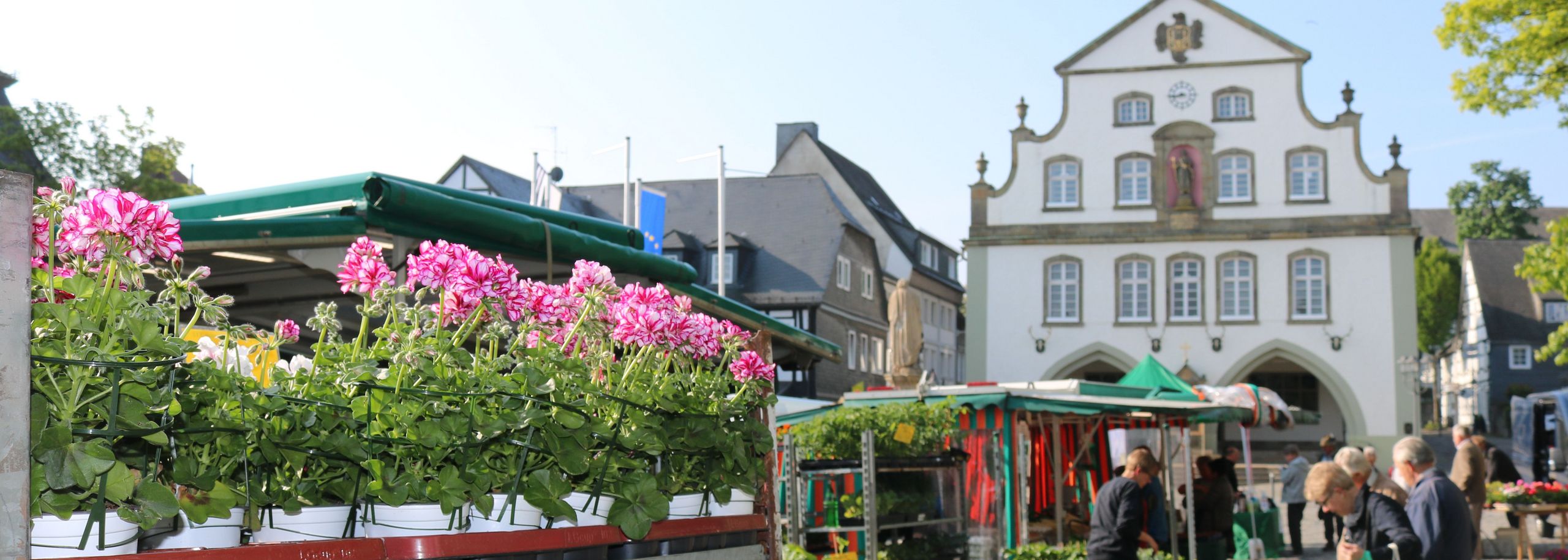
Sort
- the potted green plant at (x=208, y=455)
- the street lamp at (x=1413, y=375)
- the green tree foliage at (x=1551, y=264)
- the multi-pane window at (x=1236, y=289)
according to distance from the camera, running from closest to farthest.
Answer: the potted green plant at (x=208, y=455) → the green tree foliage at (x=1551, y=264) → the street lamp at (x=1413, y=375) → the multi-pane window at (x=1236, y=289)

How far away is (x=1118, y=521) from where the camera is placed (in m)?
7.48

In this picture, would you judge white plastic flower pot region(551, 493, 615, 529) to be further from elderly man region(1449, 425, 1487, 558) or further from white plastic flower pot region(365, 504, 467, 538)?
elderly man region(1449, 425, 1487, 558)

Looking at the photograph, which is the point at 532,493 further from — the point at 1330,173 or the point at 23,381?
the point at 1330,173

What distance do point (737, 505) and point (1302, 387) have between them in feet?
126

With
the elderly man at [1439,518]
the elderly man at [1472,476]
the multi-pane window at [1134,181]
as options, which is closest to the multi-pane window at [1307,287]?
the multi-pane window at [1134,181]

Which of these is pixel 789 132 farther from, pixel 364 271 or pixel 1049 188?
pixel 364 271

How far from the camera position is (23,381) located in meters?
1.33

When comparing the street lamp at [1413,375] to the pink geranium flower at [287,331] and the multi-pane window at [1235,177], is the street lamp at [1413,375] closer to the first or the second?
the multi-pane window at [1235,177]

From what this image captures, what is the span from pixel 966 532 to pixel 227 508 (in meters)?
7.76

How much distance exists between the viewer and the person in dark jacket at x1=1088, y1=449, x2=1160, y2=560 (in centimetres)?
744

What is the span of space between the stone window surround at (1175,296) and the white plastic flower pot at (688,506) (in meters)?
31.6

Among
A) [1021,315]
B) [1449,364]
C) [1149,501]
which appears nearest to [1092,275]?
[1021,315]

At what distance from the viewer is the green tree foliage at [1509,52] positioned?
1543 centimetres

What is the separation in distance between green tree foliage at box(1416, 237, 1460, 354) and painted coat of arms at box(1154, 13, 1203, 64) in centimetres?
4015
